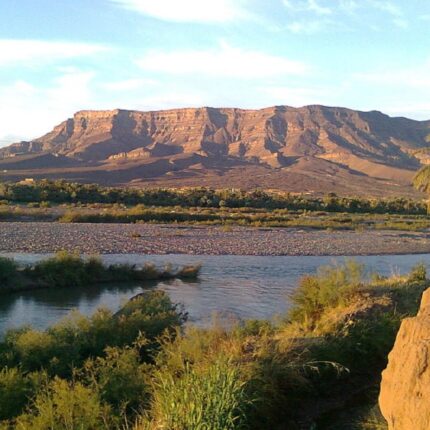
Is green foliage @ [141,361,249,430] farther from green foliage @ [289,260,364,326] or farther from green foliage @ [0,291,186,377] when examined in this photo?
green foliage @ [289,260,364,326]

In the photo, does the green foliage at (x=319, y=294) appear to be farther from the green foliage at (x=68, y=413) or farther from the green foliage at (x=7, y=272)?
the green foliage at (x=7, y=272)

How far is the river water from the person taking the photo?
63.1ft

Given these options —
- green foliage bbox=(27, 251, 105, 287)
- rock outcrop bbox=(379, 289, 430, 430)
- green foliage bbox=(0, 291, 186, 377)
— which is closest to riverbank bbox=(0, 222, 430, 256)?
green foliage bbox=(27, 251, 105, 287)

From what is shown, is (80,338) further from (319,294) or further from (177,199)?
(177,199)

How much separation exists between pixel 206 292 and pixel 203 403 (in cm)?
1711

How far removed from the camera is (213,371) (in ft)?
23.5

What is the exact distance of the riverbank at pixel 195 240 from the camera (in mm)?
35344

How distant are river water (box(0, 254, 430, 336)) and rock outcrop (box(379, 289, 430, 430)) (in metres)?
7.63

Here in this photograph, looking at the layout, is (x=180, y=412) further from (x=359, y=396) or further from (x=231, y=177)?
(x=231, y=177)

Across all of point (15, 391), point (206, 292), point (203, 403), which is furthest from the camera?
point (206, 292)

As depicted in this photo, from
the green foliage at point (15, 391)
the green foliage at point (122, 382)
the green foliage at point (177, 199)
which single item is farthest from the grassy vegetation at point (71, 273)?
the green foliage at point (177, 199)

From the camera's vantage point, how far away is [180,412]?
655 cm

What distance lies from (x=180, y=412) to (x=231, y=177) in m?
137

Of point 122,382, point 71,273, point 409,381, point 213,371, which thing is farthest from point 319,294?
point 71,273
